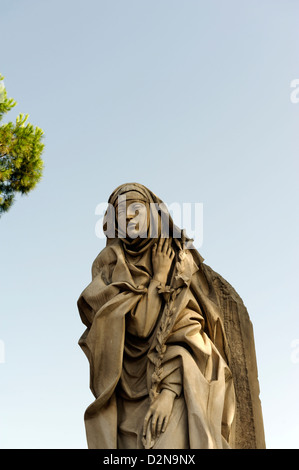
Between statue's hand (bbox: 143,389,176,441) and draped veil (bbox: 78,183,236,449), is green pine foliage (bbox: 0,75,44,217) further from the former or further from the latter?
statue's hand (bbox: 143,389,176,441)

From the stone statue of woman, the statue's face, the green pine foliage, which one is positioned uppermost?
the green pine foliage

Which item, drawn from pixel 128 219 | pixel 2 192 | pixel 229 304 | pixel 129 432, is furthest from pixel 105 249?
pixel 2 192

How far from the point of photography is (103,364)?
5.69 meters

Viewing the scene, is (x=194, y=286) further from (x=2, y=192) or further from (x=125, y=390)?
(x=2, y=192)

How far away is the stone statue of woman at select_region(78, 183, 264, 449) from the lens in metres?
5.44

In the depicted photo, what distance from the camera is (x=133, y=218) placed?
6316mm

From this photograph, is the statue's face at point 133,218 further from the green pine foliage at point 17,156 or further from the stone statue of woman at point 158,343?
the green pine foliage at point 17,156

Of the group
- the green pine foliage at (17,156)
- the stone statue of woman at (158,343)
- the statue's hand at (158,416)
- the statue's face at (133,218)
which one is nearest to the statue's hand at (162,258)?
the stone statue of woman at (158,343)

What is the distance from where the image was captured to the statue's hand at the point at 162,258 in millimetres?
6098

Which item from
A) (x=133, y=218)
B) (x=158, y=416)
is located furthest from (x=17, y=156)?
(x=158, y=416)

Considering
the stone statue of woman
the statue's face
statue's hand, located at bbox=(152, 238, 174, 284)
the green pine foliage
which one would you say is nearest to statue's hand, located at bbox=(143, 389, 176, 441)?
the stone statue of woman

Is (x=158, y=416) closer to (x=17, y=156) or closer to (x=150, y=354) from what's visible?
(x=150, y=354)

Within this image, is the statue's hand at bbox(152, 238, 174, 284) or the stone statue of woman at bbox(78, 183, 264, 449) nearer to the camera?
the stone statue of woman at bbox(78, 183, 264, 449)
